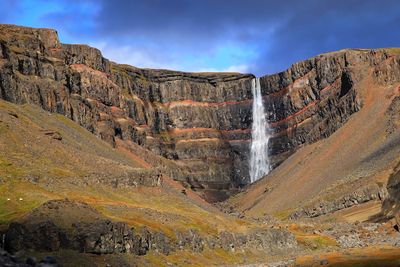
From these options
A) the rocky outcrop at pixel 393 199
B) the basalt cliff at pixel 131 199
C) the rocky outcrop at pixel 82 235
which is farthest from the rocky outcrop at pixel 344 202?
the rocky outcrop at pixel 82 235

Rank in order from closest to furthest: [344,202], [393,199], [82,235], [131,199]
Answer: [82,235] → [131,199] → [393,199] → [344,202]

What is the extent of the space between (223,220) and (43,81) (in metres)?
82.7

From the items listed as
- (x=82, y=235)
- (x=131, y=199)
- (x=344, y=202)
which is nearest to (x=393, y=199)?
(x=344, y=202)

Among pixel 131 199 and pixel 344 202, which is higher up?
pixel 131 199

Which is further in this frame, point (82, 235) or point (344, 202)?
point (344, 202)

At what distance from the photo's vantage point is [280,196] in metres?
190

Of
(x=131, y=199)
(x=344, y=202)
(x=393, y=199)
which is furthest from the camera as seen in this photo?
(x=344, y=202)

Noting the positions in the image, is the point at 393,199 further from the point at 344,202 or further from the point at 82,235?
the point at 82,235

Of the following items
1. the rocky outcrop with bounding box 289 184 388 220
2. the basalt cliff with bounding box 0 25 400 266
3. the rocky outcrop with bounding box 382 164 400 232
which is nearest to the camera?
the basalt cliff with bounding box 0 25 400 266

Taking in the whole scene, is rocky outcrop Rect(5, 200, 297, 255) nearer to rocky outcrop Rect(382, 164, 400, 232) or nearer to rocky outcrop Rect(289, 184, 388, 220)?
rocky outcrop Rect(382, 164, 400, 232)

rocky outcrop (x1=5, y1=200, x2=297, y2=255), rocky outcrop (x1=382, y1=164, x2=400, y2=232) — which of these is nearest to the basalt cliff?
rocky outcrop (x1=5, y1=200, x2=297, y2=255)

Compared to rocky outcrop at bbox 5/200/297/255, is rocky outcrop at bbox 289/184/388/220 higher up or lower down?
higher up

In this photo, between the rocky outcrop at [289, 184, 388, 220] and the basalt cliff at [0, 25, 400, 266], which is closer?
the basalt cliff at [0, 25, 400, 266]

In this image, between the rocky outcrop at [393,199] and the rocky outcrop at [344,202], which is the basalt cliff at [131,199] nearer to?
the rocky outcrop at [344,202]
